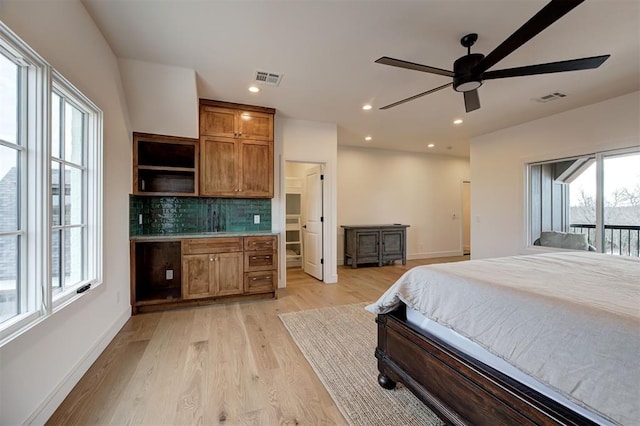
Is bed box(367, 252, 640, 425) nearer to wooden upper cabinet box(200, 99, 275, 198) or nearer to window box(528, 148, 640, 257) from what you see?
window box(528, 148, 640, 257)

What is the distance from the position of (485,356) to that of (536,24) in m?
1.76

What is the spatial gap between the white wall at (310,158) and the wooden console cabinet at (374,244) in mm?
1125

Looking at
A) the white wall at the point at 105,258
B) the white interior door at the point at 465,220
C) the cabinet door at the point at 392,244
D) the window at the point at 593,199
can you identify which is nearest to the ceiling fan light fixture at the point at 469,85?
the white wall at the point at 105,258

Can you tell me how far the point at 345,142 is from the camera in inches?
230

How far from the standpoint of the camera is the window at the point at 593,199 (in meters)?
3.47

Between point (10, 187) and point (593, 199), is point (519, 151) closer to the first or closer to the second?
point (593, 199)

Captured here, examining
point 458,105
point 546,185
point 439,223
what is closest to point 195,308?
point 458,105

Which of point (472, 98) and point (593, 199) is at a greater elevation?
point (472, 98)

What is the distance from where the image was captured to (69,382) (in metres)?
1.78

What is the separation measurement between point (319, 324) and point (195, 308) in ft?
5.27

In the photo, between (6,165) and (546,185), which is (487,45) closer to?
(546,185)

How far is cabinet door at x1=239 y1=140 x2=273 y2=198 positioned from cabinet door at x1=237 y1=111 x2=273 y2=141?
0.09 metres

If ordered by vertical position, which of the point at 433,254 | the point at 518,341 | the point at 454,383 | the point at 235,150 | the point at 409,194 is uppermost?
the point at 235,150

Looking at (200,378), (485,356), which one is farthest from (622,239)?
(200,378)
